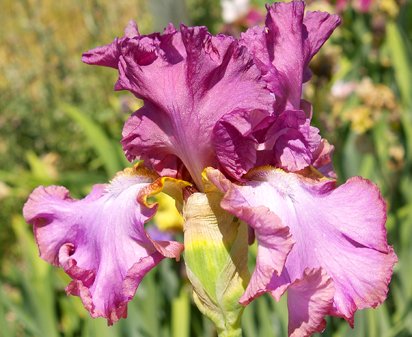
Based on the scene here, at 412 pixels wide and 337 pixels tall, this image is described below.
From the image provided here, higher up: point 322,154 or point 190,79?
point 190,79

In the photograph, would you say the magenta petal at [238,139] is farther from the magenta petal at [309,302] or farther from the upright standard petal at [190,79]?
the magenta petal at [309,302]

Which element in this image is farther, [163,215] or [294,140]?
[163,215]

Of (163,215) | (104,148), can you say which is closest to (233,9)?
(104,148)

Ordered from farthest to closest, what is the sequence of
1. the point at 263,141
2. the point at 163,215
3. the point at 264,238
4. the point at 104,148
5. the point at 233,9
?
the point at 233,9
the point at 104,148
the point at 163,215
the point at 263,141
the point at 264,238

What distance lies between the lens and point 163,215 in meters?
1.84

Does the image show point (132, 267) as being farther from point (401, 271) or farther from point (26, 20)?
point (26, 20)

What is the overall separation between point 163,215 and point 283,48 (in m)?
1.11

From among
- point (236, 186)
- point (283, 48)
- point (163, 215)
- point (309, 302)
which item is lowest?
point (163, 215)

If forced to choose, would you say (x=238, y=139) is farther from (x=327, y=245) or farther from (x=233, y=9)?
(x=233, y=9)

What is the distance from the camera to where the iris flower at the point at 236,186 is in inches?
27.6

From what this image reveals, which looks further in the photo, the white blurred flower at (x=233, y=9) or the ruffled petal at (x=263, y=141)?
the white blurred flower at (x=233, y=9)

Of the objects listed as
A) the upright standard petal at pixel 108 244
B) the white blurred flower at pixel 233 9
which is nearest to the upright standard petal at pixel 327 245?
the upright standard petal at pixel 108 244

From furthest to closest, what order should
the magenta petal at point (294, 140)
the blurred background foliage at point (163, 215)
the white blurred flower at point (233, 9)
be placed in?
1. the white blurred flower at point (233, 9)
2. the blurred background foliage at point (163, 215)
3. the magenta petal at point (294, 140)

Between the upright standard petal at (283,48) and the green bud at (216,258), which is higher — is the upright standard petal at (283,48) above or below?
above
